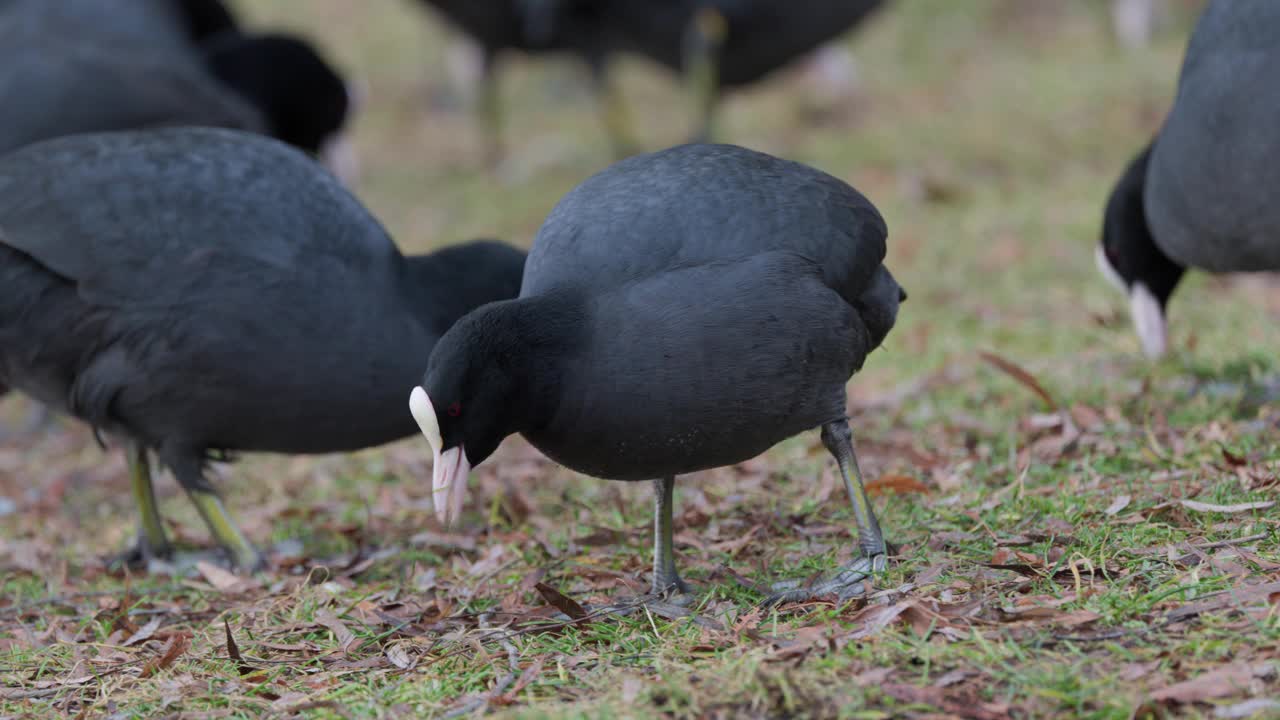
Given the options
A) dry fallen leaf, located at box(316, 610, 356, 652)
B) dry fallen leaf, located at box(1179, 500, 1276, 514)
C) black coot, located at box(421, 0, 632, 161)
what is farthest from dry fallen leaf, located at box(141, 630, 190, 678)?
black coot, located at box(421, 0, 632, 161)

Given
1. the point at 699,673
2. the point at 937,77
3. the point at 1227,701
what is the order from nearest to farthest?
the point at 1227,701 → the point at 699,673 → the point at 937,77

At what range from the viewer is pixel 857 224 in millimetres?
3430

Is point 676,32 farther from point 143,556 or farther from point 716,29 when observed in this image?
point 143,556

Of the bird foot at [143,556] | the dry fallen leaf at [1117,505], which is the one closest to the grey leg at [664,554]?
the dry fallen leaf at [1117,505]

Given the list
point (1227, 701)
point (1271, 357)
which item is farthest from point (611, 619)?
point (1271, 357)

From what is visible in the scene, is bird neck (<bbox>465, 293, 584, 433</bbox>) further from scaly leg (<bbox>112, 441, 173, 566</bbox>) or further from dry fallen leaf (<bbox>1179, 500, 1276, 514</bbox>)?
scaly leg (<bbox>112, 441, 173, 566</bbox>)

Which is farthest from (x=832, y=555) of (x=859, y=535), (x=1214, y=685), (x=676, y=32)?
(x=676, y=32)

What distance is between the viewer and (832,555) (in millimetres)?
3576

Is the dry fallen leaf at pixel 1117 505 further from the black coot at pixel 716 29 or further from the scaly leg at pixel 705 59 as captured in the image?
the black coot at pixel 716 29

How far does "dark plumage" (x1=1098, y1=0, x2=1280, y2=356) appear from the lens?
423 cm

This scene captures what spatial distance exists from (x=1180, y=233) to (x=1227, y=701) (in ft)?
8.37

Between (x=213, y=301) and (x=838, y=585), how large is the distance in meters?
1.96

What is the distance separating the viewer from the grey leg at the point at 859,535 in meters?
3.27

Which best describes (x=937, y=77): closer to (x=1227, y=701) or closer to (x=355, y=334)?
(x=355, y=334)
